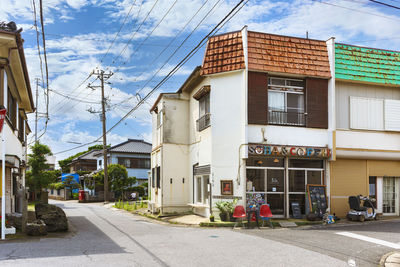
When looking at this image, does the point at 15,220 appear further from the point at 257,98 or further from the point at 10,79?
the point at 257,98

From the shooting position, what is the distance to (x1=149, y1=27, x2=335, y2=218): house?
17.3 m

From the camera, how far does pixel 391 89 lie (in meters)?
19.9

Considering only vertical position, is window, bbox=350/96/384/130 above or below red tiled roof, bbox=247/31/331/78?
below

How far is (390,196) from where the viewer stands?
1956 centimetres

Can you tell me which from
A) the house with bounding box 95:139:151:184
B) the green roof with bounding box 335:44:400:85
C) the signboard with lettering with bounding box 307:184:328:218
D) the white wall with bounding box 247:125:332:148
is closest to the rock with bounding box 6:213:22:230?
the white wall with bounding box 247:125:332:148

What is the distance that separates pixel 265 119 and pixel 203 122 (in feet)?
11.7

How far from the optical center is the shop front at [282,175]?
56.7 ft

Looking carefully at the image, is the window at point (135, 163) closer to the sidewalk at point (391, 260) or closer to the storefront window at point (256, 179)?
the storefront window at point (256, 179)

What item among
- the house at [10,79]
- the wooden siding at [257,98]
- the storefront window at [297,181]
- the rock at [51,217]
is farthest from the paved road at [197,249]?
the wooden siding at [257,98]

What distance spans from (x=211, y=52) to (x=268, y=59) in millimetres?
2668

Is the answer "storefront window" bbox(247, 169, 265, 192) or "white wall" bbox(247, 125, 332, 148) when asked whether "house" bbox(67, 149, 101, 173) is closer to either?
"storefront window" bbox(247, 169, 265, 192)

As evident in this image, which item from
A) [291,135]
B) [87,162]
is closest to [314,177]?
[291,135]

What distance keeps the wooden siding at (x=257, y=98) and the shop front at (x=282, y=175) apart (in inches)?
50.3

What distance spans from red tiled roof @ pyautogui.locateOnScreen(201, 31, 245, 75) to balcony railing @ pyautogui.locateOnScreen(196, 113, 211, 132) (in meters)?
2.31
